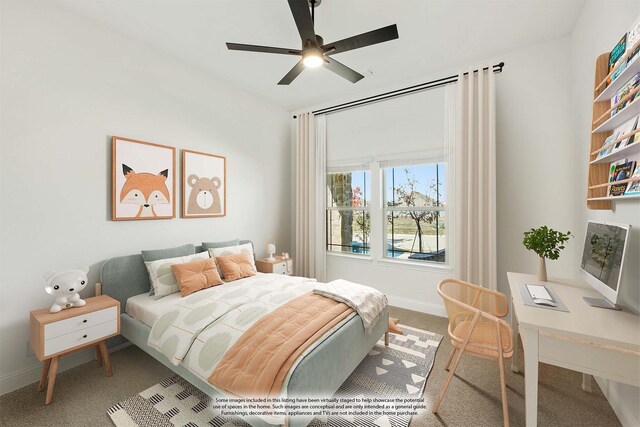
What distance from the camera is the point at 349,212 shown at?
14.0 ft

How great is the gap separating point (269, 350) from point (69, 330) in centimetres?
158

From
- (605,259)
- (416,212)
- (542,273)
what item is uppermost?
(416,212)

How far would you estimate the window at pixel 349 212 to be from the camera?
A: 4098 millimetres

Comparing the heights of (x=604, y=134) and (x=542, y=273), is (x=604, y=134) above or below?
above

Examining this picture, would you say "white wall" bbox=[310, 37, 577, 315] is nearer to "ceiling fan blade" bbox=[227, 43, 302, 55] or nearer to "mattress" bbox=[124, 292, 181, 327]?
A: "ceiling fan blade" bbox=[227, 43, 302, 55]

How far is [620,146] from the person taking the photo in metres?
1.57

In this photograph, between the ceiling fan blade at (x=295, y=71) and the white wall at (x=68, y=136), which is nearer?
the white wall at (x=68, y=136)

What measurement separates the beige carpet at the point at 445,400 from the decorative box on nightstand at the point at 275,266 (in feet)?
5.38

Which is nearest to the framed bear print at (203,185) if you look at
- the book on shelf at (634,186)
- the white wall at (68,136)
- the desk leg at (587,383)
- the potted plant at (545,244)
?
the white wall at (68,136)

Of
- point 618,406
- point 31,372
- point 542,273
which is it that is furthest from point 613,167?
point 31,372

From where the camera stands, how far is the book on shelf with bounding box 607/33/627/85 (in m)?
1.55

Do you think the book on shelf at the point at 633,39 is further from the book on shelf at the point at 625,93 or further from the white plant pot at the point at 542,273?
the white plant pot at the point at 542,273

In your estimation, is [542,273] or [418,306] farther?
[418,306]

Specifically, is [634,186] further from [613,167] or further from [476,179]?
→ [476,179]
